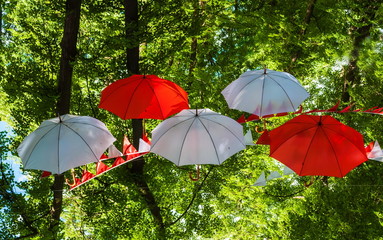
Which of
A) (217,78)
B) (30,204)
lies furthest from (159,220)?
(217,78)

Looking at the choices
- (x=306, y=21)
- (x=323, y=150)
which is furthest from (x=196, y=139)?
(x=306, y=21)

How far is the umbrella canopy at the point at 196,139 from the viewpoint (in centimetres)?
495

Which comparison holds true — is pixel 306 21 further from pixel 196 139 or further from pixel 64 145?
pixel 64 145

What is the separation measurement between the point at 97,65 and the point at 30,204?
11.5 feet

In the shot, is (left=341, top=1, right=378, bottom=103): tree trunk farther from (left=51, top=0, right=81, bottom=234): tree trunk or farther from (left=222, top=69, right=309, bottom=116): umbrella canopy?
(left=51, top=0, right=81, bottom=234): tree trunk

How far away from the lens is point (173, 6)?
8195mm

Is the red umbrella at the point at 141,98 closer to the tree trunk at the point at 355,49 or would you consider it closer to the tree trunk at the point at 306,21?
the tree trunk at the point at 306,21

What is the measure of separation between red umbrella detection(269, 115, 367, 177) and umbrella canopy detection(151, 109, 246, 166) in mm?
799

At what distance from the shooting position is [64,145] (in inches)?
197

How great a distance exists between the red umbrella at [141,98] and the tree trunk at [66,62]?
5.13 ft

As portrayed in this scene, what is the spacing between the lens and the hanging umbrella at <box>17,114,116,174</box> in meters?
4.93

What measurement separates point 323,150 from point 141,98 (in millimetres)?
3111

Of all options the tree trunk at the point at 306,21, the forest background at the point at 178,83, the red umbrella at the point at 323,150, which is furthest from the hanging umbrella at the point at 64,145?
the tree trunk at the point at 306,21

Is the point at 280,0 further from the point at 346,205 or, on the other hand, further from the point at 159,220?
the point at 159,220
